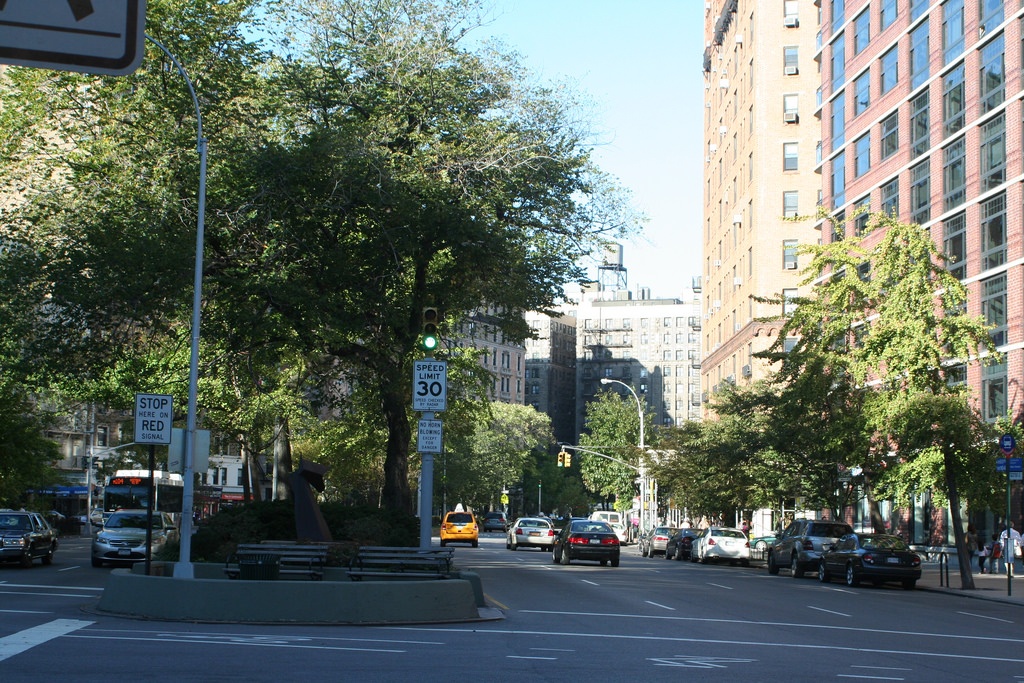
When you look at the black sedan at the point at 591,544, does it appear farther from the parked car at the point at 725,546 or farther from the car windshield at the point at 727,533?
the car windshield at the point at 727,533

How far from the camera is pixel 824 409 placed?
36344 mm

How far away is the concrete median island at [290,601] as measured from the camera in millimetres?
15781

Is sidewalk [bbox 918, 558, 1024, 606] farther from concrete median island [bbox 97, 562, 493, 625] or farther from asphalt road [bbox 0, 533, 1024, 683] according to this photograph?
concrete median island [bbox 97, 562, 493, 625]

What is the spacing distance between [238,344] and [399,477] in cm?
582

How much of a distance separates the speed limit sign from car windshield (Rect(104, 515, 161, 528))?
18162 mm

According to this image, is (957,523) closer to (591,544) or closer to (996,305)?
(996,305)

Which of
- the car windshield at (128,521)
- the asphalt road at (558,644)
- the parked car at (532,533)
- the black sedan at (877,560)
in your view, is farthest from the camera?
the parked car at (532,533)

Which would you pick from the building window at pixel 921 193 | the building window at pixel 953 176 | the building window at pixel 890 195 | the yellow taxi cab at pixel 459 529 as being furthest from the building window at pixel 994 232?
the yellow taxi cab at pixel 459 529

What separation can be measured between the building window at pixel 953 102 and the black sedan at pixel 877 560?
18320 mm

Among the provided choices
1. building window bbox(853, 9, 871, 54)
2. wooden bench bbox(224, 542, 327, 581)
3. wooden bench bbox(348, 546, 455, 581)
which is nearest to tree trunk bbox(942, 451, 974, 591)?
wooden bench bbox(348, 546, 455, 581)

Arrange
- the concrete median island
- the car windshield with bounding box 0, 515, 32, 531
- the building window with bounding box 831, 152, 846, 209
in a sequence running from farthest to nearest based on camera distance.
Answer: the building window with bounding box 831, 152, 846, 209 → the car windshield with bounding box 0, 515, 32, 531 → the concrete median island

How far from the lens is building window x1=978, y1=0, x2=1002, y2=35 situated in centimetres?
3950

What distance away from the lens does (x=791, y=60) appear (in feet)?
229

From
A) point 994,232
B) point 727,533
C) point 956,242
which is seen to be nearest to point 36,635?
point 994,232
